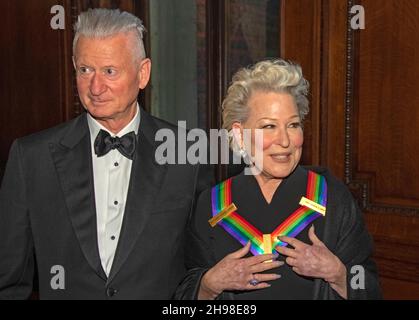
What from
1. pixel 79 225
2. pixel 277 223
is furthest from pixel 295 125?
pixel 79 225

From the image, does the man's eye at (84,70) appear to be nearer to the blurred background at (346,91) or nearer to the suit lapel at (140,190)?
the suit lapel at (140,190)

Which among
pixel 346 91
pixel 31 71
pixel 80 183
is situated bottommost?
pixel 80 183

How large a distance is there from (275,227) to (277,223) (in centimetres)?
2

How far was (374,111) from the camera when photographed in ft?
9.39

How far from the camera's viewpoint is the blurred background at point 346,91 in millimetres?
2771

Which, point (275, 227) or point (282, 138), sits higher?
point (282, 138)

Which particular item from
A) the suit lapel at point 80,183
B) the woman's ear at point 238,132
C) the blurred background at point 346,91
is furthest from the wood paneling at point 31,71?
the woman's ear at point 238,132

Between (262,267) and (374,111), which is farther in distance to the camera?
(374,111)

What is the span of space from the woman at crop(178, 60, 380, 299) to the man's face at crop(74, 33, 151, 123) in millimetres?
350

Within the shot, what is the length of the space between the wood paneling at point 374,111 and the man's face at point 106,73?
1.29 m

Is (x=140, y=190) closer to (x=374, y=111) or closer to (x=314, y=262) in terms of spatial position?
(x=314, y=262)

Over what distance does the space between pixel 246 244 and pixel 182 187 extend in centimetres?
39

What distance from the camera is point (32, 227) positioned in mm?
2107

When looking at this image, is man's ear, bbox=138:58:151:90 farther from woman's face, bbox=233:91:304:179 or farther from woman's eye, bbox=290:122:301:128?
woman's eye, bbox=290:122:301:128
